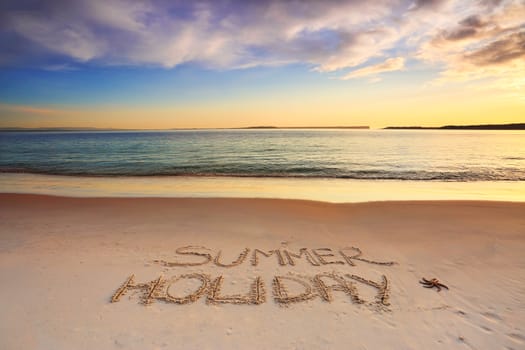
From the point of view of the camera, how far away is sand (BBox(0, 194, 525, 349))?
11.5 feet

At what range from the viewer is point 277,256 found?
5.71 m

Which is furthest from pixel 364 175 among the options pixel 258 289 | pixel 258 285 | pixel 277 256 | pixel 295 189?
pixel 258 289

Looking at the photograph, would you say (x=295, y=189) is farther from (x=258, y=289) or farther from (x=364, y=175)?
(x=258, y=289)

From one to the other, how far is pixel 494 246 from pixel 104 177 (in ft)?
62.2

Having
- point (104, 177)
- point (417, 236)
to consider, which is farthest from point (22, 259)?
point (104, 177)

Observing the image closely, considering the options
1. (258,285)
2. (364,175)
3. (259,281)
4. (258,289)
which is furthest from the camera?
(364,175)

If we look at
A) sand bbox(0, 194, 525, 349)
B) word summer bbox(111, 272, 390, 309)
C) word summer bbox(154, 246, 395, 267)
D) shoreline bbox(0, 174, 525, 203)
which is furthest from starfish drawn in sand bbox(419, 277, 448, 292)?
shoreline bbox(0, 174, 525, 203)

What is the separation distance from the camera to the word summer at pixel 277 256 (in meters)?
5.41

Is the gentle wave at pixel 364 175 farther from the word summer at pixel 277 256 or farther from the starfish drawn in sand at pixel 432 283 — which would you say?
the starfish drawn in sand at pixel 432 283

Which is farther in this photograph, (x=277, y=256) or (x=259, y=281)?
(x=277, y=256)

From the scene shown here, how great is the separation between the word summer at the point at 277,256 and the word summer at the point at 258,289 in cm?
50

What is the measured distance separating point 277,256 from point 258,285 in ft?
3.84

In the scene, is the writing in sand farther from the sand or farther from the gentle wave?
the gentle wave

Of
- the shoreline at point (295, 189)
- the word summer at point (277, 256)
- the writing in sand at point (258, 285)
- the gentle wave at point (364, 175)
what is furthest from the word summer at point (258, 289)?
the gentle wave at point (364, 175)
